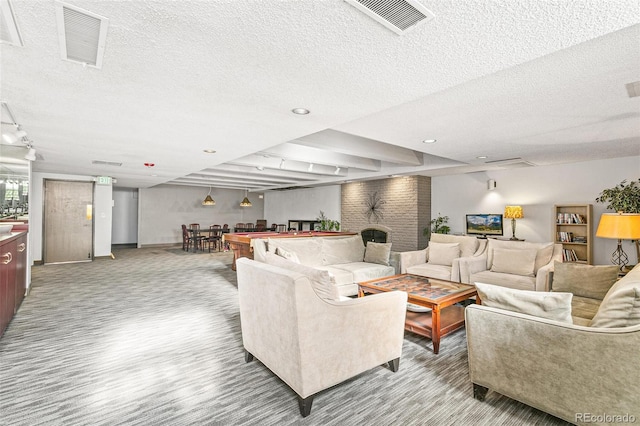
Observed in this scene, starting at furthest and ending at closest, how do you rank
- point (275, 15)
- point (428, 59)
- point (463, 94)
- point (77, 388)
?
point (463, 94)
point (77, 388)
point (428, 59)
point (275, 15)

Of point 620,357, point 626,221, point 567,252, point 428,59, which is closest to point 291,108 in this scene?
point 428,59

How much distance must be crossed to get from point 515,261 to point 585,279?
4.52 ft

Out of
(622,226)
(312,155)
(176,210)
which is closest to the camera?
(622,226)

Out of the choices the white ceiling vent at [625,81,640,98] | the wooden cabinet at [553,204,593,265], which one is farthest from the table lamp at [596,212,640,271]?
the wooden cabinet at [553,204,593,265]

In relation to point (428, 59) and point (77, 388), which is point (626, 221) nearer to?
point (428, 59)

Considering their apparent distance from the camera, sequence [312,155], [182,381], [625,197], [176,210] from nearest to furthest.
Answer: [182,381], [625,197], [312,155], [176,210]

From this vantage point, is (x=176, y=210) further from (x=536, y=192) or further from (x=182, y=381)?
(x=536, y=192)

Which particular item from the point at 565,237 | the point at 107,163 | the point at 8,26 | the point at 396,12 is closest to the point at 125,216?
the point at 107,163

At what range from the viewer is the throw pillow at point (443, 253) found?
517 centimetres

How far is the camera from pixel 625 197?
5.03 meters

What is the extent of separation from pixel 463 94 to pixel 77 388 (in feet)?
13.1

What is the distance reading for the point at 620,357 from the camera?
162 cm

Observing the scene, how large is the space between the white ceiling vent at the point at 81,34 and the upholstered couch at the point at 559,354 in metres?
2.83

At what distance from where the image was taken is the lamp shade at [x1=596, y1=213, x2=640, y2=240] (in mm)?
3422
